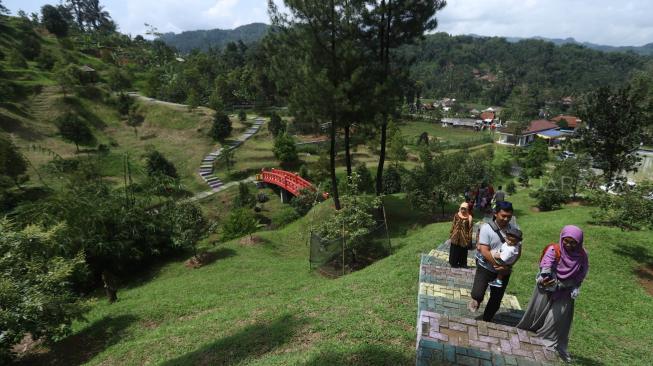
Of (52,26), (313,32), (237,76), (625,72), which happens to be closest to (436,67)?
(625,72)

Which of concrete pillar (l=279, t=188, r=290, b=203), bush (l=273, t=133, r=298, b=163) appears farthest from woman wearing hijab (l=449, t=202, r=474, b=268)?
bush (l=273, t=133, r=298, b=163)

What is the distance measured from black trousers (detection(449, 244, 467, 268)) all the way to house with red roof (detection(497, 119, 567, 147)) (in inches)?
2534

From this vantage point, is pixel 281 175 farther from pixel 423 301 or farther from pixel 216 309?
pixel 423 301

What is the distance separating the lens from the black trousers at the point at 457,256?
7703mm

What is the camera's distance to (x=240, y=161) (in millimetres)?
35031

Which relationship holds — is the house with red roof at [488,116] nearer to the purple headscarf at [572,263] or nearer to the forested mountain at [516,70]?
the forested mountain at [516,70]

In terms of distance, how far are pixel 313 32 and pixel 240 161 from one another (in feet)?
76.5

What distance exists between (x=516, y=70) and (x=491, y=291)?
170 m

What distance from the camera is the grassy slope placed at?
6008 millimetres

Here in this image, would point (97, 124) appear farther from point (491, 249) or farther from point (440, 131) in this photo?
point (440, 131)

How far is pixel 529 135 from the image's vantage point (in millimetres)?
69250

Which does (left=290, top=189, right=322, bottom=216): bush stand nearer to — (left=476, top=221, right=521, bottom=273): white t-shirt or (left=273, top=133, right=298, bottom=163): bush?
(left=273, top=133, right=298, bottom=163): bush

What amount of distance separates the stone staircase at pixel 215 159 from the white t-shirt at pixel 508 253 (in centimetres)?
2797

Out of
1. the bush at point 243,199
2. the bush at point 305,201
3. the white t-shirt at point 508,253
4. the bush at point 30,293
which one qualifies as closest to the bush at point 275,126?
the bush at point 243,199
